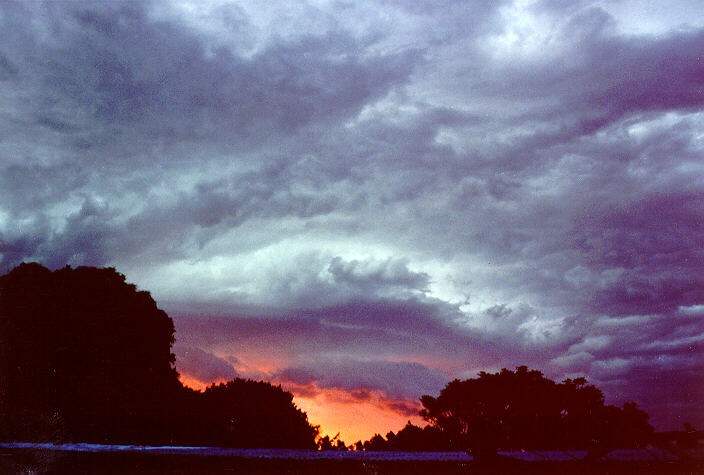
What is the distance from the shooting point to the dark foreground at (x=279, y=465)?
17516 mm

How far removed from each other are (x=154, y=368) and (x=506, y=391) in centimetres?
2672

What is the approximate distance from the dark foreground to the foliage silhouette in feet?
36.5

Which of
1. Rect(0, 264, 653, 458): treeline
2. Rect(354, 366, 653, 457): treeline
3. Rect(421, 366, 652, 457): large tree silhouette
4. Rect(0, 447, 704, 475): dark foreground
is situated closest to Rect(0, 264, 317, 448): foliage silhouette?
Rect(0, 264, 653, 458): treeline

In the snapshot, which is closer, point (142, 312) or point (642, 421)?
point (142, 312)

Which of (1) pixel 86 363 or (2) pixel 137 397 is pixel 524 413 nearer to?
(2) pixel 137 397

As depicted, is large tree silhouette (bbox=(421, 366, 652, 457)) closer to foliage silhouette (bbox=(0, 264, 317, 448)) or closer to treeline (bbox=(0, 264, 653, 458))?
treeline (bbox=(0, 264, 653, 458))

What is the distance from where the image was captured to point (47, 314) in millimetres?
31984

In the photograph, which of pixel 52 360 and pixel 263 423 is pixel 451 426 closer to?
pixel 263 423

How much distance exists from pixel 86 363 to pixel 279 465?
62.3 feet

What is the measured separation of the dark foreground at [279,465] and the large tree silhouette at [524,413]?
20030 millimetres

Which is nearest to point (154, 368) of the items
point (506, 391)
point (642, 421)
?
point (506, 391)

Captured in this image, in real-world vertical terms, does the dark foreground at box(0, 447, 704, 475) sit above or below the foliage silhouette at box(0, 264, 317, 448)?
below

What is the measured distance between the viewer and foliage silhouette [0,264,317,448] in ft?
99.6

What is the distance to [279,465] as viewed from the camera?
1794 cm
